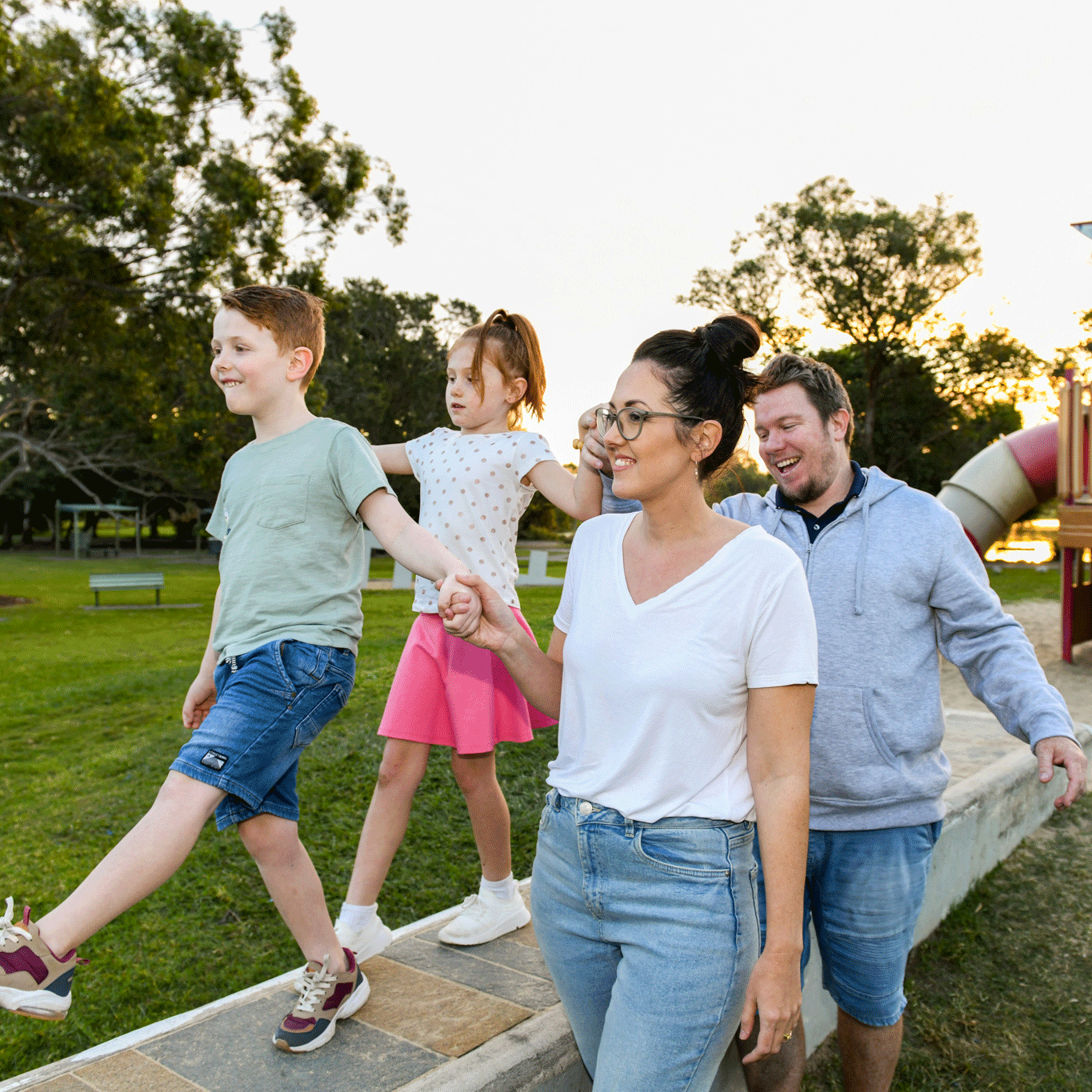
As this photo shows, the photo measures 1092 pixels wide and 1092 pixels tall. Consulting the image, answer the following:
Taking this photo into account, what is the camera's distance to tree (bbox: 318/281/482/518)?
113 ft

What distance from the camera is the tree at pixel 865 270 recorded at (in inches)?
1355

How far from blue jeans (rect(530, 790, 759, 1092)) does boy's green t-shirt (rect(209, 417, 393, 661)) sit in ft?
3.12

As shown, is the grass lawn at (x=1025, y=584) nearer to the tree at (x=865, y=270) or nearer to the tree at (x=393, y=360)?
the tree at (x=865, y=270)

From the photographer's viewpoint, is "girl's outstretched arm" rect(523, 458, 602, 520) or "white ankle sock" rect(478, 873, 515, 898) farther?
"white ankle sock" rect(478, 873, 515, 898)

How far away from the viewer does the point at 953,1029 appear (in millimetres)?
3748

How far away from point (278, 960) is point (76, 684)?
660 centimetres

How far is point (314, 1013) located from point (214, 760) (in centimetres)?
80

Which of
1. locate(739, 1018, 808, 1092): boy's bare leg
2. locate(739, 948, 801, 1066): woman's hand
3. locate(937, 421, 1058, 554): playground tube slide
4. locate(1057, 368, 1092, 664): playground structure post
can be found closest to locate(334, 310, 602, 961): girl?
locate(739, 1018, 808, 1092): boy's bare leg

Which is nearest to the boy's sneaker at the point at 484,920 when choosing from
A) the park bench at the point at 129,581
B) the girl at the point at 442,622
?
the girl at the point at 442,622

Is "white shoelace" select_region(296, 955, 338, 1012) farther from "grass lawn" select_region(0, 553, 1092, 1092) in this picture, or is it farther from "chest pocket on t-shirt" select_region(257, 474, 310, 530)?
"grass lawn" select_region(0, 553, 1092, 1092)

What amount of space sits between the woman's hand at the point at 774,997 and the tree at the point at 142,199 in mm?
15702

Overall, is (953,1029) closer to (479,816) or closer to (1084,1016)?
(1084,1016)

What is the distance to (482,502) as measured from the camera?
298cm

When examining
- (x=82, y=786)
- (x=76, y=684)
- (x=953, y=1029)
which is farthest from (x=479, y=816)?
(x=76, y=684)
